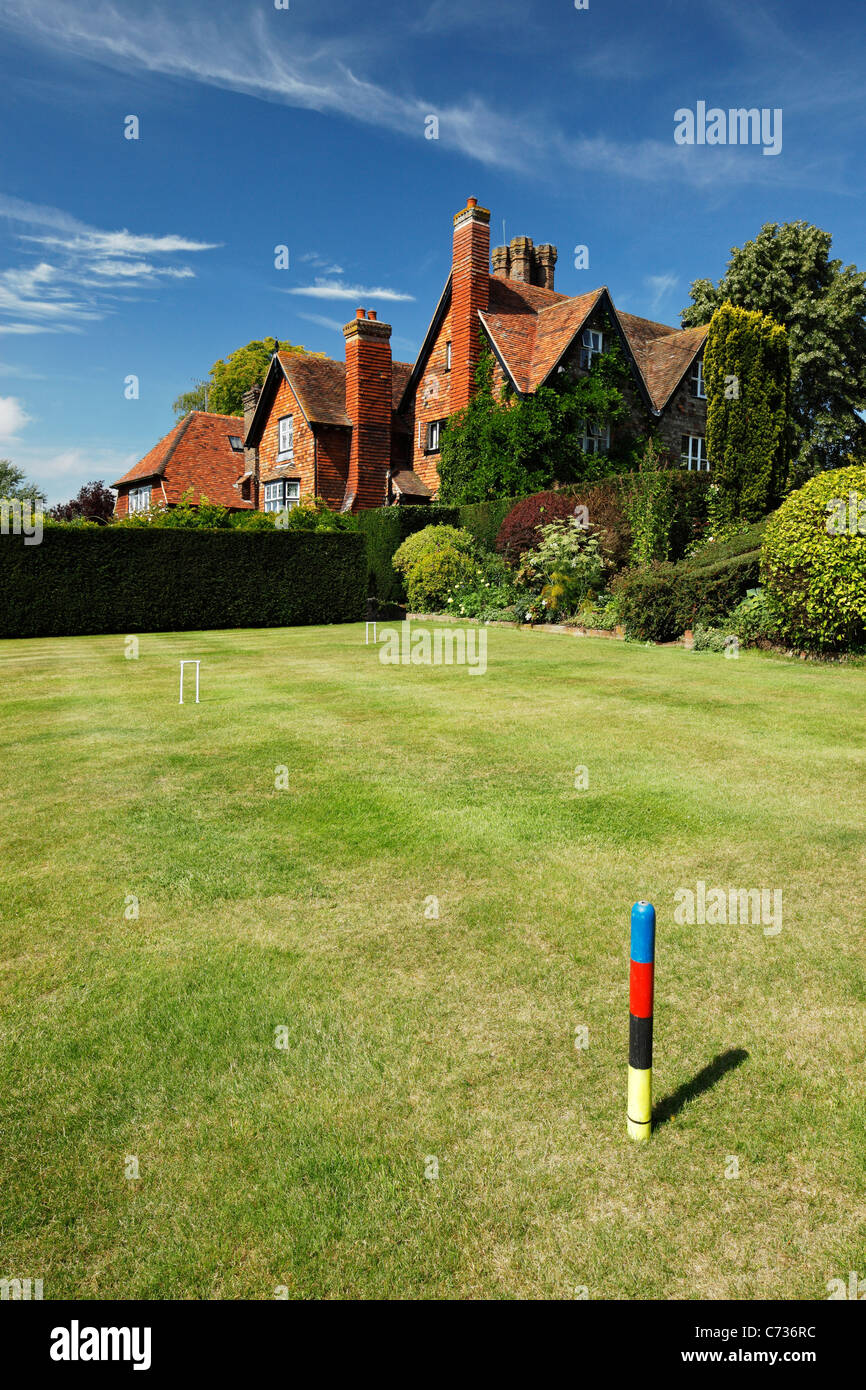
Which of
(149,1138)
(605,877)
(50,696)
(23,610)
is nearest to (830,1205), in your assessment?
(149,1138)

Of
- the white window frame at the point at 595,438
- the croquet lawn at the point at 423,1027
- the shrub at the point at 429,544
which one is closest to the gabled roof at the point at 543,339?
the white window frame at the point at 595,438

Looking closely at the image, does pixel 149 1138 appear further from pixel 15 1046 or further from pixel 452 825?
pixel 452 825

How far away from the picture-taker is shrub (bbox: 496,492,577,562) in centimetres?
2320

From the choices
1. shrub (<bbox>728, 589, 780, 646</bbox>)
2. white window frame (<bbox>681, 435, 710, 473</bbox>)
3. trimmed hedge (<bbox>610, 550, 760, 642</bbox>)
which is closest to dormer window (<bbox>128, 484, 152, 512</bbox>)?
white window frame (<bbox>681, 435, 710, 473</bbox>)

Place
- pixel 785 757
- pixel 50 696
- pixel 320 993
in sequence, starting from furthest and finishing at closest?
pixel 50 696, pixel 785 757, pixel 320 993

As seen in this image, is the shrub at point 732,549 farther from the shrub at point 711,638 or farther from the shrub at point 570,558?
the shrub at point 570,558

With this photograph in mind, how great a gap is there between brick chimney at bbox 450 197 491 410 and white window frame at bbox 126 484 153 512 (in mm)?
18945

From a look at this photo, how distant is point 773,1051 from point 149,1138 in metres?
2.64

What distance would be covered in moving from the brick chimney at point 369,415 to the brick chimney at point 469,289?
322 centimetres

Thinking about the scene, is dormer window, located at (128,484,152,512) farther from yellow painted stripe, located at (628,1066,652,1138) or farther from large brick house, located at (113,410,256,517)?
yellow painted stripe, located at (628,1066,652,1138)

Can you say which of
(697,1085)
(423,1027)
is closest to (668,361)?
(423,1027)

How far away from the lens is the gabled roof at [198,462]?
42.3m

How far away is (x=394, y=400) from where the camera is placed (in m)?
37.5

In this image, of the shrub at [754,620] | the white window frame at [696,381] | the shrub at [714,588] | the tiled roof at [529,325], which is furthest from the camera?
the white window frame at [696,381]
